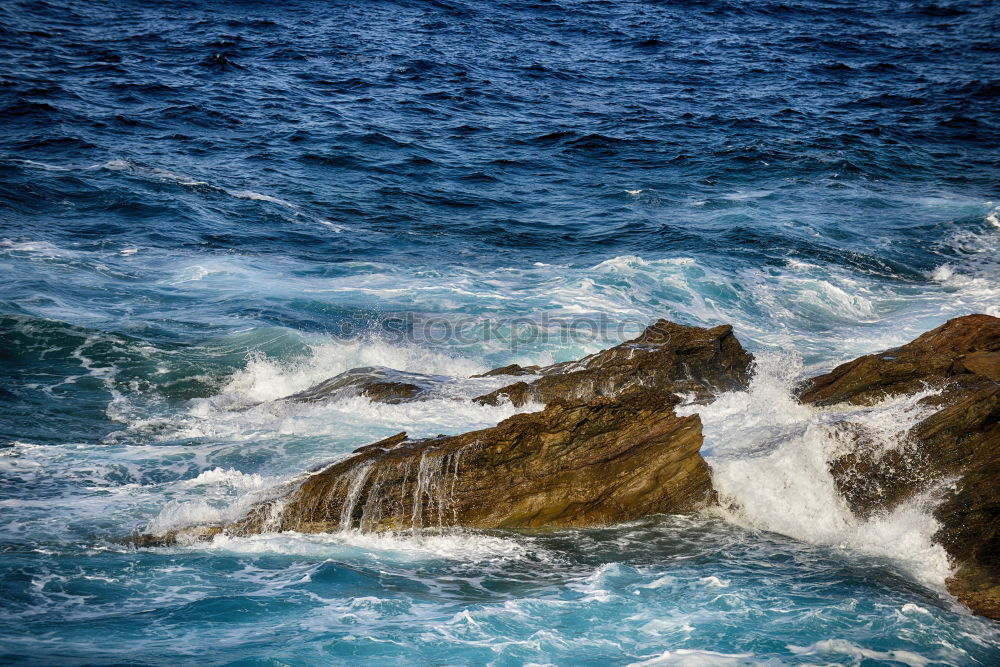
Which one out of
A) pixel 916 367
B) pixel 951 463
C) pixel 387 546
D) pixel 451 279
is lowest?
pixel 387 546

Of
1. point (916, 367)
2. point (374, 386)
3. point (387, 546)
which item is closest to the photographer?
point (387, 546)

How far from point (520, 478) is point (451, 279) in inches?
348

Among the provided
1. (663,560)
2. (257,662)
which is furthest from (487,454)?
(257,662)

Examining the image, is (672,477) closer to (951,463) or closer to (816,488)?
(816,488)

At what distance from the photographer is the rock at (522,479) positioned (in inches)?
281

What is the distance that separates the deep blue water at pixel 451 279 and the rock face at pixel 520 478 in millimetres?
221

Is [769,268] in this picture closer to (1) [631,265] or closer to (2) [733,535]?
(1) [631,265]

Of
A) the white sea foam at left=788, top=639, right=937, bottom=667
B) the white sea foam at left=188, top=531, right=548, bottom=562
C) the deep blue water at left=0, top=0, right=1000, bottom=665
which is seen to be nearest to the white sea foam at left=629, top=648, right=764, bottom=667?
the deep blue water at left=0, top=0, right=1000, bottom=665

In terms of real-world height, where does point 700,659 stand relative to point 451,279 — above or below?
below

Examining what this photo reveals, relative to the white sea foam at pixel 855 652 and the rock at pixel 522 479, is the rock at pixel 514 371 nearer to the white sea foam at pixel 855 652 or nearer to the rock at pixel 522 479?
the rock at pixel 522 479

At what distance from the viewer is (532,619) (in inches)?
231

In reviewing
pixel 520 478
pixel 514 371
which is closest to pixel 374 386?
pixel 514 371

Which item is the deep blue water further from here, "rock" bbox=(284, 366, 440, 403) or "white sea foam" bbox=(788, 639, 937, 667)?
"rock" bbox=(284, 366, 440, 403)

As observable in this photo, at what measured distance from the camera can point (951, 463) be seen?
6.94m
